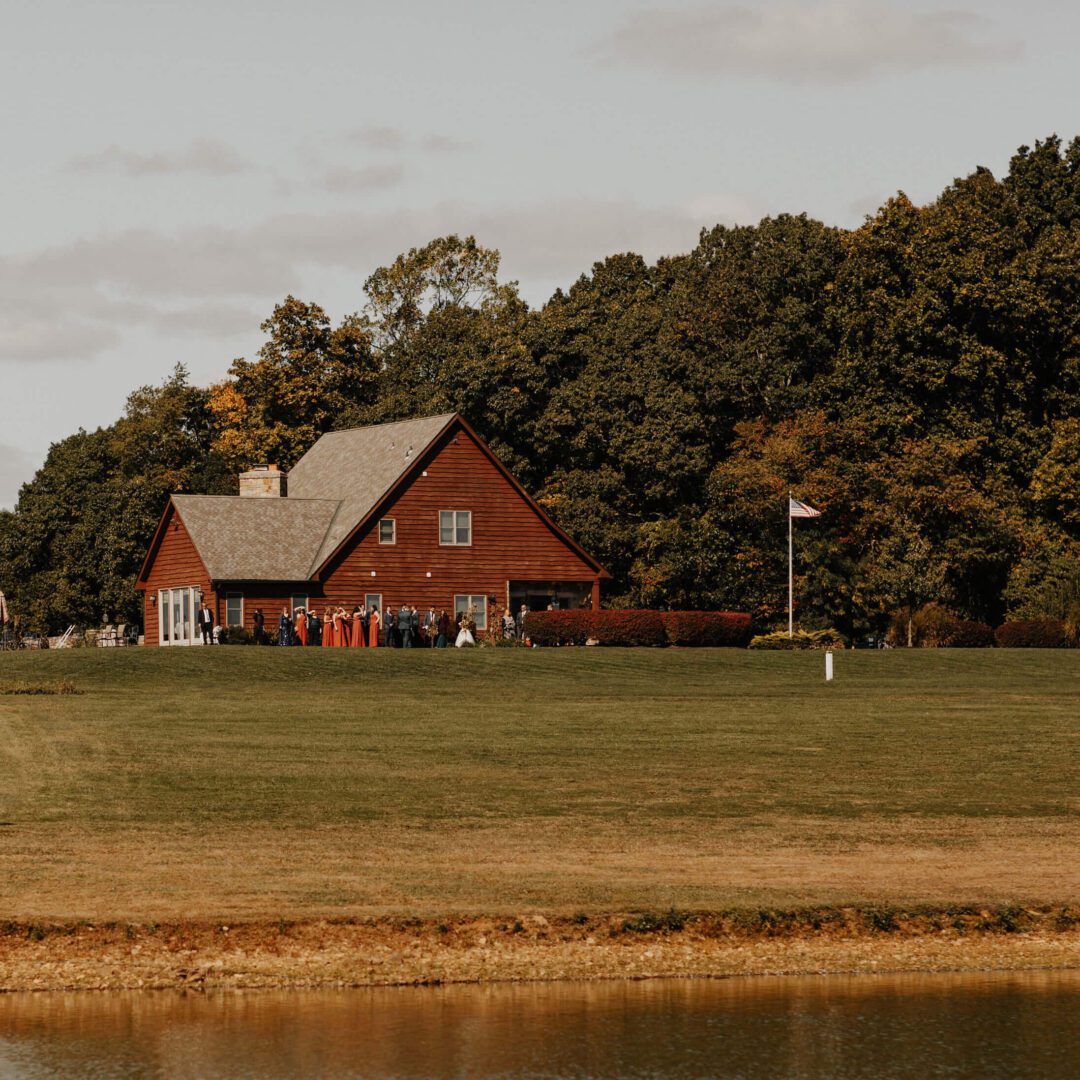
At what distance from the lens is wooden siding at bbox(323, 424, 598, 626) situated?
72188 millimetres

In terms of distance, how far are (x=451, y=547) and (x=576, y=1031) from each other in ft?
201

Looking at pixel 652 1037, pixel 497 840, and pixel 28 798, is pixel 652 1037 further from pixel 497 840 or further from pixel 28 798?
pixel 28 798

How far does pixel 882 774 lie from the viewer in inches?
1037

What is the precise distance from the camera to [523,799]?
23203 millimetres

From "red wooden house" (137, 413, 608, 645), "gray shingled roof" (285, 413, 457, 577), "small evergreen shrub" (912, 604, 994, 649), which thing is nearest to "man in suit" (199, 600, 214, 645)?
"red wooden house" (137, 413, 608, 645)

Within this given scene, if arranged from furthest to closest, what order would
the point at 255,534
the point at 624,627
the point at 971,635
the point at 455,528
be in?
the point at 455,528, the point at 255,534, the point at 971,635, the point at 624,627

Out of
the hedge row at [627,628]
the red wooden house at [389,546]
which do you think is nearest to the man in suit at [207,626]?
the red wooden house at [389,546]

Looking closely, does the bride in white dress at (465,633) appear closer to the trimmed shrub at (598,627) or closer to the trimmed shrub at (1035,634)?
the trimmed shrub at (598,627)

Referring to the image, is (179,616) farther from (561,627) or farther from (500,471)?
(561,627)

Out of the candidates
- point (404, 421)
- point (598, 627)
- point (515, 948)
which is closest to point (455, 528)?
point (404, 421)

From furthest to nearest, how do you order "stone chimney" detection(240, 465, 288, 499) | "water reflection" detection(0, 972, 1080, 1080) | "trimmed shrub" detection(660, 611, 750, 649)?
"stone chimney" detection(240, 465, 288, 499), "trimmed shrub" detection(660, 611, 750, 649), "water reflection" detection(0, 972, 1080, 1080)

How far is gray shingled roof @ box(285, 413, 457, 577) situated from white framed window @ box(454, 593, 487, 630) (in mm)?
4978

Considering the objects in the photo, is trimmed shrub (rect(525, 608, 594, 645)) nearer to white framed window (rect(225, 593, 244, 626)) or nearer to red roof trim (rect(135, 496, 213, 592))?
white framed window (rect(225, 593, 244, 626))

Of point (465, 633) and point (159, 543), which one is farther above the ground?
point (159, 543)
